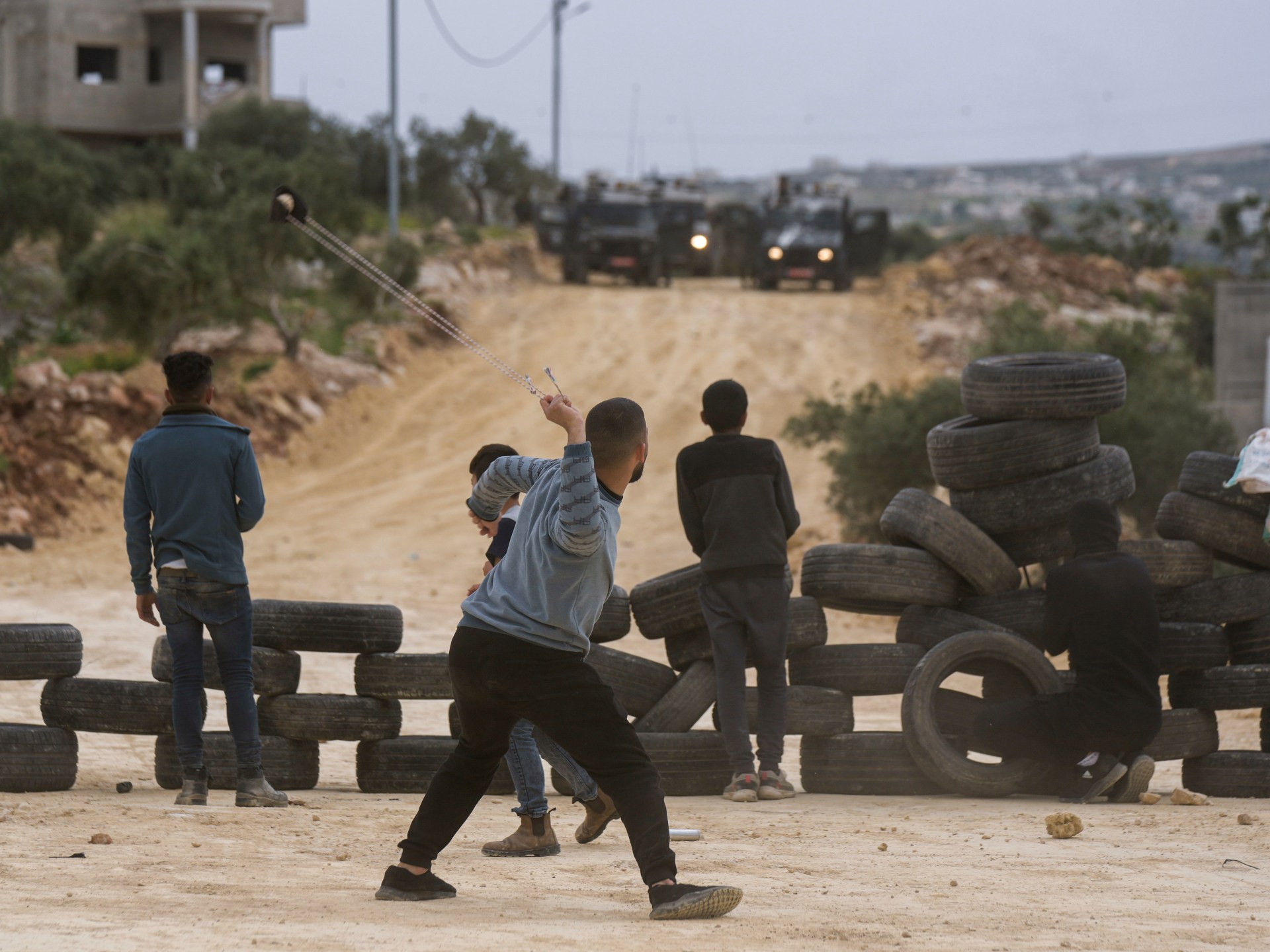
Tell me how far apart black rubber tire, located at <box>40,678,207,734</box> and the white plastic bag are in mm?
5434

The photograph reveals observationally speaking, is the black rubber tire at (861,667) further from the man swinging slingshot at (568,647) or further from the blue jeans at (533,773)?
the man swinging slingshot at (568,647)

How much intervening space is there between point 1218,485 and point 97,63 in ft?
162

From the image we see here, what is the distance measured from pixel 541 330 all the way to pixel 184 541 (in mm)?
22029

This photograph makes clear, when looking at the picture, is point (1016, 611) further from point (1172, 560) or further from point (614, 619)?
point (614, 619)

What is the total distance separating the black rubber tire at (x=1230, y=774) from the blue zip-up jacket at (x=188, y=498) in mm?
4849

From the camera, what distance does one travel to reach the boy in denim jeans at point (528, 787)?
5684mm

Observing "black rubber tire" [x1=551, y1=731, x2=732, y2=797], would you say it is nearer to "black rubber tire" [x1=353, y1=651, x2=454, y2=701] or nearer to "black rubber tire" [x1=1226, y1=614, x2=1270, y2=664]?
"black rubber tire" [x1=353, y1=651, x2=454, y2=701]

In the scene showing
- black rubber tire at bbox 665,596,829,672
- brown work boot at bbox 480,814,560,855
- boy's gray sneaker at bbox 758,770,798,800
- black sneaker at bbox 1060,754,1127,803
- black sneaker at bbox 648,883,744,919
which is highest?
black rubber tire at bbox 665,596,829,672

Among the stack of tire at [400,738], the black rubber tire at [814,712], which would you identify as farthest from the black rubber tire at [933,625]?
the stack of tire at [400,738]

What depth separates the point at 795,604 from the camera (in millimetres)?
7703

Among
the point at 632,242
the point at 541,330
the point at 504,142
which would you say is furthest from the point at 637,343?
the point at 504,142

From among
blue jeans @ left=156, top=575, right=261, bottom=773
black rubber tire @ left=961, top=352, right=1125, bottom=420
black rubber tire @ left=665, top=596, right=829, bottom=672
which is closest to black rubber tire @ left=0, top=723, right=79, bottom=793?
blue jeans @ left=156, top=575, right=261, bottom=773

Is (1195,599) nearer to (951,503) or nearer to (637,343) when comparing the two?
(951,503)

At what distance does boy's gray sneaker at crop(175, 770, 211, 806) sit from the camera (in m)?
6.50
